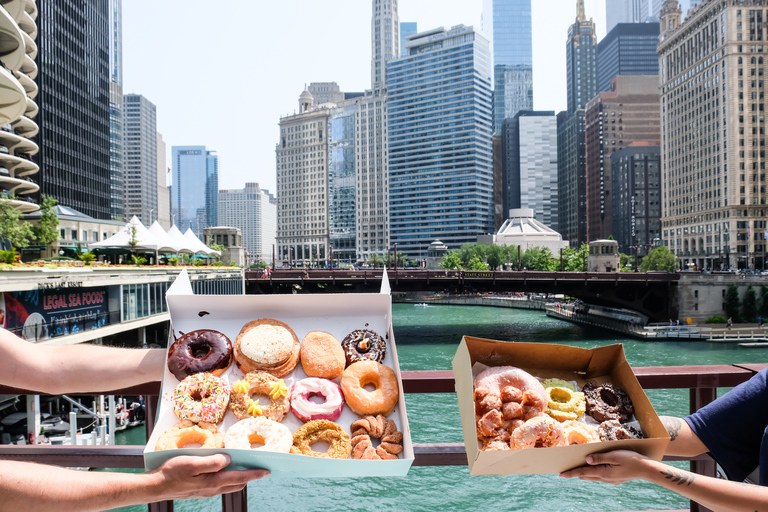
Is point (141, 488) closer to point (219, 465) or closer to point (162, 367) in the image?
point (219, 465)

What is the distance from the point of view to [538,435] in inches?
96.9

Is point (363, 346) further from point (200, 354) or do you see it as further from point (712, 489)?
point (712, 489)

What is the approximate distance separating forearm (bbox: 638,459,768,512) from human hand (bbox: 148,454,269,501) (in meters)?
1.65

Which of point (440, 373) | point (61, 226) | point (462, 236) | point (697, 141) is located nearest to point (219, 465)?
point (440, 373)

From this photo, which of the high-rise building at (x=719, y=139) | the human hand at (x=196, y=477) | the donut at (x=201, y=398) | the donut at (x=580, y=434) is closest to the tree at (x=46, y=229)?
the donut at (x=201, y=398)

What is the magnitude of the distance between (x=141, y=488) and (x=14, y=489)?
0.41m

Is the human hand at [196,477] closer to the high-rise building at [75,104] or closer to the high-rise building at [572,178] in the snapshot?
the high-rise building at [75,104]

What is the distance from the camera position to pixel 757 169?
10256 centimetres

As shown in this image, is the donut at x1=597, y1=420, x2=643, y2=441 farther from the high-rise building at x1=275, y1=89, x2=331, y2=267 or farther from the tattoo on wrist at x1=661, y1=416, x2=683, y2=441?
the high-rise building at x1=275, y1=89, x2=331, y2=267

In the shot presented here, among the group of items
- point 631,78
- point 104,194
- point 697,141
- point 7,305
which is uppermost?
point 631,78

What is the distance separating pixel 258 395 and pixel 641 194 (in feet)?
519

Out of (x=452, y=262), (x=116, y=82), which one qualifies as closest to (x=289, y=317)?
(x=452, y=262)

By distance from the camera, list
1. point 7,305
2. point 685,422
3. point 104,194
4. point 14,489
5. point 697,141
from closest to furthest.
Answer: point 14,489
point 685,422
point 7,305
point 104,194
point 697,141

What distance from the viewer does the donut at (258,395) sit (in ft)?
8.54
